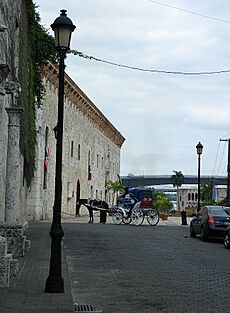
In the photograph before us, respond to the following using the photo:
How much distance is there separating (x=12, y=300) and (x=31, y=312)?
3.26 ft

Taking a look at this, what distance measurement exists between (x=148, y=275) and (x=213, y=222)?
11.7m

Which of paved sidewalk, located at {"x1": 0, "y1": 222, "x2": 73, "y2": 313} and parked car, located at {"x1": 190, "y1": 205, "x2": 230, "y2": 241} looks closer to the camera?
paved sidewalk, located at {"x1": 0, "y1": 222, "x2": 73, "y2": 313}

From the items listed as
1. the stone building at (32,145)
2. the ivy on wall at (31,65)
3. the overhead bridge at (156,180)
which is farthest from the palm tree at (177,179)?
the ivy on wall at (31,65)

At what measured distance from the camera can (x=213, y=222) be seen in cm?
2459

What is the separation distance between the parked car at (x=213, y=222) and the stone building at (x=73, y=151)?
593 inches

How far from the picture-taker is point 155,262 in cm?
1581

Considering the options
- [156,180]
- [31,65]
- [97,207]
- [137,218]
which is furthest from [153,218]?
[156,180]

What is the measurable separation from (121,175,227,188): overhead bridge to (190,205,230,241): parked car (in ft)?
321

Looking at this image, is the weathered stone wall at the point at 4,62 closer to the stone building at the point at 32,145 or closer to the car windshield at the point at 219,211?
the stone building at the point at 32,145

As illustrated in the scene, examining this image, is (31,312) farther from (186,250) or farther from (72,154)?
(72,154)

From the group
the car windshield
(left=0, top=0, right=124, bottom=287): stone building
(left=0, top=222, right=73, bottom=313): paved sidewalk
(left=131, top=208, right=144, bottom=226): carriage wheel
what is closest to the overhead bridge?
(left=0, top=0, right=124, bottom=287): stone building

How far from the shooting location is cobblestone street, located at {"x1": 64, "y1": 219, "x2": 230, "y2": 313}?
9875 millimetres

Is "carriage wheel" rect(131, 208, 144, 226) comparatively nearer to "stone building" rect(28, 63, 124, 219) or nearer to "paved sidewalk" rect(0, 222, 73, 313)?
"stone building" rect(28, 63, 124, 219)

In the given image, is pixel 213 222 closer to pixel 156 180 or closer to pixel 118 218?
pixel 118 218
